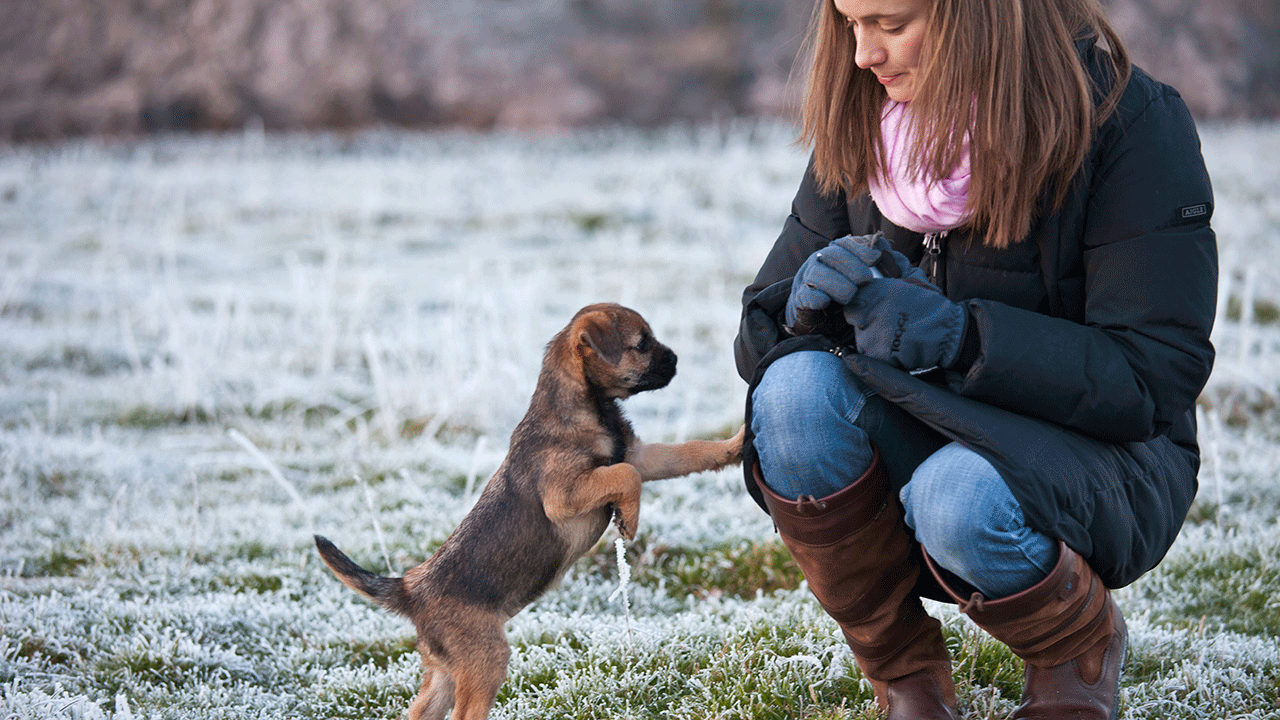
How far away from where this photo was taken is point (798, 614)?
3.47 metres

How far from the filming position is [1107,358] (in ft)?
7.84

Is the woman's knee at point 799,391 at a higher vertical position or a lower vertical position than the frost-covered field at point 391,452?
higher

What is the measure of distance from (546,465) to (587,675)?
2.47 ft

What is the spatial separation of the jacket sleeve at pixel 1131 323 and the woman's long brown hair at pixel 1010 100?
13cm

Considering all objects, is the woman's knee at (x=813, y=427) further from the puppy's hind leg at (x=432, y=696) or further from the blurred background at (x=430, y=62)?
the blurred background at (x=430, y=62)

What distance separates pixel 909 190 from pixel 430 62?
573 inches

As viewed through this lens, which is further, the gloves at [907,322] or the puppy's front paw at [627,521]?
the puppy's front paw at [627,521]

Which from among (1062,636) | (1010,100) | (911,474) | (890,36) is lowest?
(1062,636)

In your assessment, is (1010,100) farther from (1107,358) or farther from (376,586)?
(376,586)

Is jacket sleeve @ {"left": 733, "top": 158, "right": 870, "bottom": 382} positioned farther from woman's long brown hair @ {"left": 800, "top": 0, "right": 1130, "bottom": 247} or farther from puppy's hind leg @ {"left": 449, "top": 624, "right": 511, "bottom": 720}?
puppy's hind leg @ {"left": 449, "top": 624, "right": 511, "bottom": 720}

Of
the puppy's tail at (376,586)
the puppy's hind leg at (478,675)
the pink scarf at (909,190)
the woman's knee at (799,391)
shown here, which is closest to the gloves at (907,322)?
the woman's knee at (799,391)

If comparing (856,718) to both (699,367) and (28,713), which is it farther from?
(699,367)

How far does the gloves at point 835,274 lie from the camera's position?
245 cm

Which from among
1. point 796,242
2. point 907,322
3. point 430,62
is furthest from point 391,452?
point 430,62
